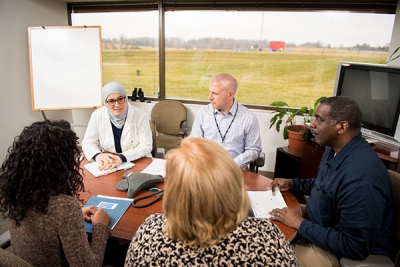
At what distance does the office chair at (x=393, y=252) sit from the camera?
46.4 inches

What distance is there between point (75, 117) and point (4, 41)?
4.73ft

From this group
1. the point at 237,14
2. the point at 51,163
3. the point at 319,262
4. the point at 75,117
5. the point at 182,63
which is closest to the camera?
the point at 51,163

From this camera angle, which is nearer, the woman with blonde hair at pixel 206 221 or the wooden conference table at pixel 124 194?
the woman with blonde hair at pixel 206 221

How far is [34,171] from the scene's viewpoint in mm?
987

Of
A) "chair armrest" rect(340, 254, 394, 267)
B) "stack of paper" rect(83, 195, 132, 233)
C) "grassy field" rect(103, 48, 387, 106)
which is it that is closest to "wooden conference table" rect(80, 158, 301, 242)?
"stack of paper" rect(83, 195, 132, 233)

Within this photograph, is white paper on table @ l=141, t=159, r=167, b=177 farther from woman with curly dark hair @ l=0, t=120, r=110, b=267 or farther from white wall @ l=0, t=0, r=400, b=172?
white wall @ l=0, t=0, r=400, b=172

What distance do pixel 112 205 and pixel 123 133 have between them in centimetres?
99

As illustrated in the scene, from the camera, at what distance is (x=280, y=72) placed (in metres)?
3.72

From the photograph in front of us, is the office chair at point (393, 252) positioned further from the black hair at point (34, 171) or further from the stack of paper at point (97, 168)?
the stack of paper at point (97, 168)

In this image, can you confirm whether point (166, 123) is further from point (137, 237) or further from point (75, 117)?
point (137, 237)

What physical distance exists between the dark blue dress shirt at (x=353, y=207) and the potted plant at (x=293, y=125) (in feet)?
5.51

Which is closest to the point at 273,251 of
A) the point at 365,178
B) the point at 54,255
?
the point at 365,178

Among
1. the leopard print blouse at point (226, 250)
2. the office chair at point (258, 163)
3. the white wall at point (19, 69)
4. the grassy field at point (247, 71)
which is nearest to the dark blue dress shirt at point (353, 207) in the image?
the leopard print blouse at point (226, 250)

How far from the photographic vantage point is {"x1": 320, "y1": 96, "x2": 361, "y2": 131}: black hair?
1.38 meters
